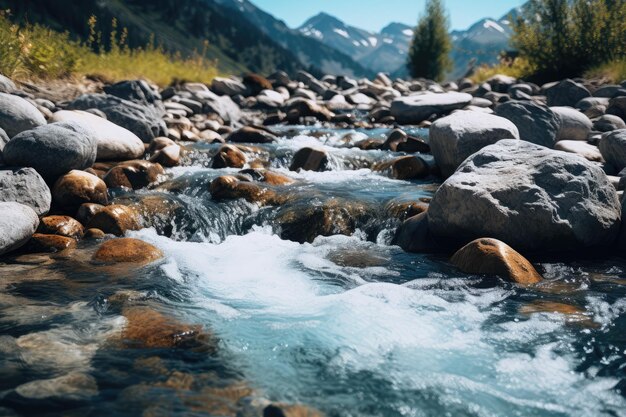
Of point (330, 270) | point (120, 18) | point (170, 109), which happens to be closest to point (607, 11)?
point (170, 109)

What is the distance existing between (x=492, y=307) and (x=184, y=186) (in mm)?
4498

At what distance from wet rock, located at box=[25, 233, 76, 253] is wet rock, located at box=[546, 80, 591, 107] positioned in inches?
446

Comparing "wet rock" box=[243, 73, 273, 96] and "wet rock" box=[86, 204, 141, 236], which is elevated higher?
"wet rock" box=[243, 73, 273, 96]

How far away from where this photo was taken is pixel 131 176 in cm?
702

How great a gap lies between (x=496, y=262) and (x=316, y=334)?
1853 millimetres

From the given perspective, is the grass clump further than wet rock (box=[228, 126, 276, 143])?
Yes

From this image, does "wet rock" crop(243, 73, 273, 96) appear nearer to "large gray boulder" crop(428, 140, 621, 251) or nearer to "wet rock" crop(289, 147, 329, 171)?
"wet rock" crop(289, 147, 329, 171)

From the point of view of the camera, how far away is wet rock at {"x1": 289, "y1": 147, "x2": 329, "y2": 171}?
8516 mm

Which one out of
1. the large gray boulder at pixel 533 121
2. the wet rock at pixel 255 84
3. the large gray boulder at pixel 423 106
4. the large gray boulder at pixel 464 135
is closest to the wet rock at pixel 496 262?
the large gray boulder at pixel 464 135

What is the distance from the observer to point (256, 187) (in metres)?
6.71

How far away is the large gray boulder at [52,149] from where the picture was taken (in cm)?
596

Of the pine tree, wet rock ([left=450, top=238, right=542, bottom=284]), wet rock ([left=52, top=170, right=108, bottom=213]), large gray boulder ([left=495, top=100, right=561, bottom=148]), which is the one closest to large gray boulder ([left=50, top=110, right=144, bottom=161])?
wet rock ([left=52, top=170, right=108, bottom=213])

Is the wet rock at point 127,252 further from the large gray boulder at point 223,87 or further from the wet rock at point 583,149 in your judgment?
the large gray boulder at point 223,87

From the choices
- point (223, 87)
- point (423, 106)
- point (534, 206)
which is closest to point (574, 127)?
point (423, 106)
